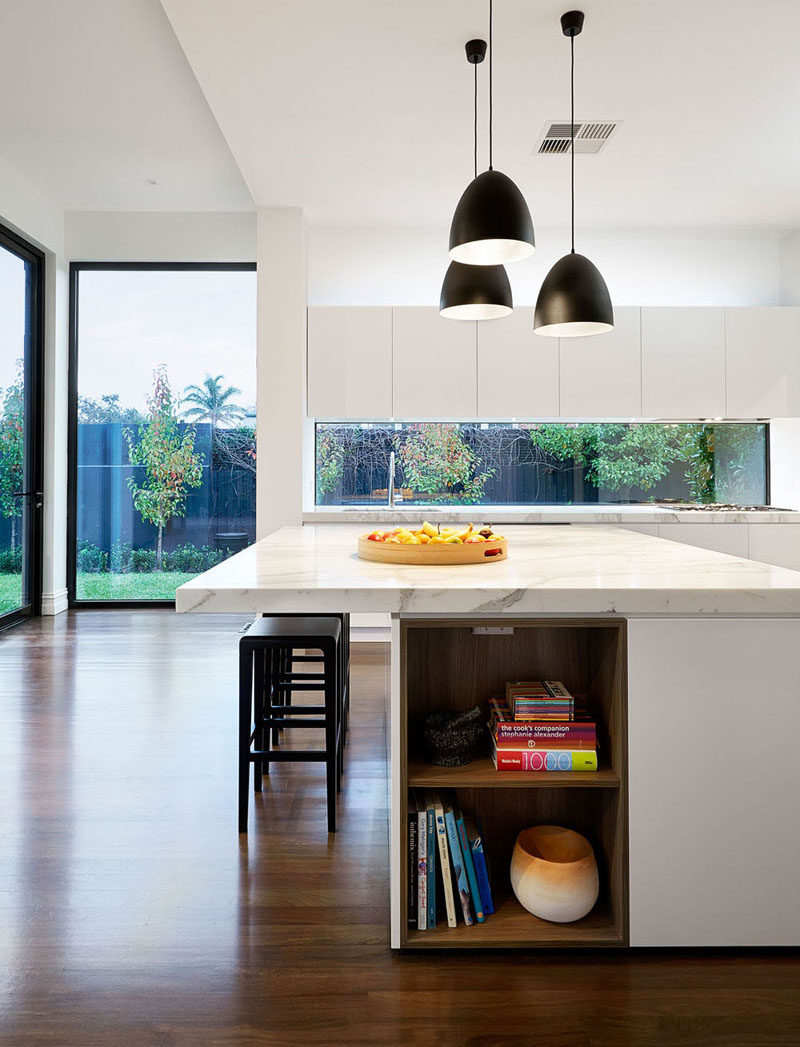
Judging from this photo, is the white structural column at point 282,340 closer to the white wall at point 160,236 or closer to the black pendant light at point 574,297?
the white wall at point 160,236

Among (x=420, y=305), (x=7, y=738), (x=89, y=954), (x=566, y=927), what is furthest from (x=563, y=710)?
(x=420, y=305)

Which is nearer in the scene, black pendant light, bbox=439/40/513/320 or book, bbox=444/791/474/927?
book, bbox=444/791/474/927

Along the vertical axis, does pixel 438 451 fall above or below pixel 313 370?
below

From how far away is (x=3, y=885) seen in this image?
203cm

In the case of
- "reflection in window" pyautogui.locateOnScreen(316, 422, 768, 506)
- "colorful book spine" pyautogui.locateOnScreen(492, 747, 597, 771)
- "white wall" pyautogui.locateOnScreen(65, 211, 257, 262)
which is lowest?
"colorful book spine" pyautogui.locateOnScreen(492, 747, 597, 771)

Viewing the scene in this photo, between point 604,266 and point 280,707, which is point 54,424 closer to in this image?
point 280,707

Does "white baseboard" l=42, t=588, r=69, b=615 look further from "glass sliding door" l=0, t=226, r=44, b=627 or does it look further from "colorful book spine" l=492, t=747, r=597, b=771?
"colorful book spine" l=492, t=747, r=597, b=771

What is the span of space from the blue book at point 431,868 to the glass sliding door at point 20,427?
4.45 m

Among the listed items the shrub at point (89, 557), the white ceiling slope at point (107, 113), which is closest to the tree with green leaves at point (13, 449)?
the shrub at point (89, 557)

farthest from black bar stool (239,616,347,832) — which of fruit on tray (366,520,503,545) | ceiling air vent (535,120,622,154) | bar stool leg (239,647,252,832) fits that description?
ceiling air vent (535,120,622,154)

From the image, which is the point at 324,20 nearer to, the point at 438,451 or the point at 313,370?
the point at 313,370

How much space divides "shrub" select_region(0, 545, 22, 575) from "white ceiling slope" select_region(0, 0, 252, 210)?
257 centimetres

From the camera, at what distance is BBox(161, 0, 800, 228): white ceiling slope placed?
9.41 feet

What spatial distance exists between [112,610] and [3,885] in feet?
13.6
